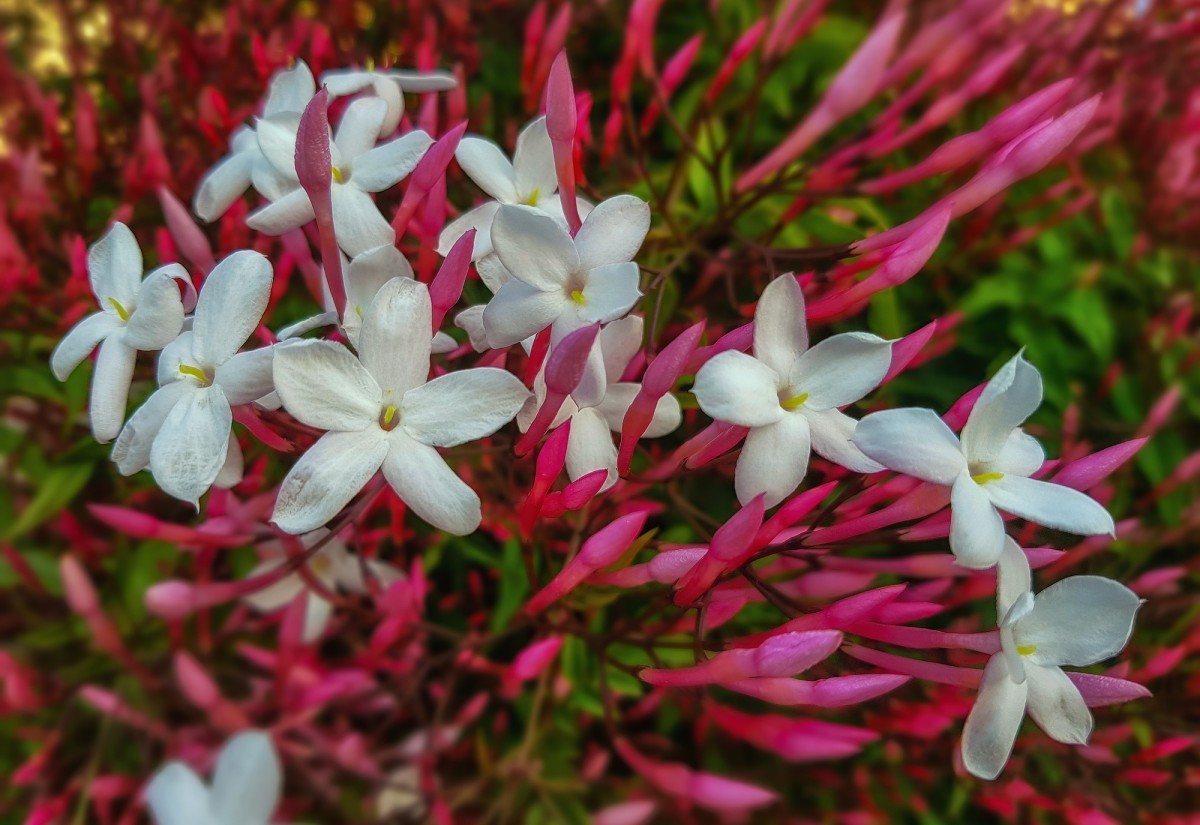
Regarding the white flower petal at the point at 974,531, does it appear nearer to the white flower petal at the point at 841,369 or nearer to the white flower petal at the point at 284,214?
the white flower petal at the point at 841,369

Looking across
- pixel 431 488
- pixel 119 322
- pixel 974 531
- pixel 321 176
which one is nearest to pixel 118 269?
pixel 119 322

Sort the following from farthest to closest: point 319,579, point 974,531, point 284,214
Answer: point 319,579
point 284,214
point 974,531

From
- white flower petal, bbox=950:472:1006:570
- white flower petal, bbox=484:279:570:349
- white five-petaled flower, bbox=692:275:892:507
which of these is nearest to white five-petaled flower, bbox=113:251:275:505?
white flower petal, bbox=484:279:570:349

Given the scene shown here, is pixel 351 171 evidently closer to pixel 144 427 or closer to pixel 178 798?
pixel 144 427

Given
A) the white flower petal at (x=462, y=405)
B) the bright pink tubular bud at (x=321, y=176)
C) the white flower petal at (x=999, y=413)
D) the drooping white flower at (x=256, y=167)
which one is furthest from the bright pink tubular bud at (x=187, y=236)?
the white flower petal at (x=999, y=413)

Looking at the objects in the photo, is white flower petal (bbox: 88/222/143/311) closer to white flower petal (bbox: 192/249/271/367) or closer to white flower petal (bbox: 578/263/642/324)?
white flower petal (bbox: 192/249/271/367)

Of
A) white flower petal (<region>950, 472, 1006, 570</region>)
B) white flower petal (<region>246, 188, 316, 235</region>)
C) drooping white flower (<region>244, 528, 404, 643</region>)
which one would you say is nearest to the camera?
white flower petal (<region>950, 472, 1006, 570</region>)
